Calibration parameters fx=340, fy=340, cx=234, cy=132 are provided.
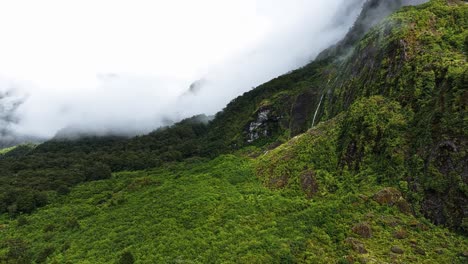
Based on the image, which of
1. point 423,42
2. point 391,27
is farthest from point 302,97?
point 423,42

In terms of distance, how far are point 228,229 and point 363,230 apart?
13.2 m

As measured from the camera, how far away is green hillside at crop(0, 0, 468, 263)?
2764cm

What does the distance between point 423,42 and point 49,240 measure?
2265 inches

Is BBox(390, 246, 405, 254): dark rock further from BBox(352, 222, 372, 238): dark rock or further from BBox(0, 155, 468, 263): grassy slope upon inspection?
BBox(352, 222, 372, 238): dark rock

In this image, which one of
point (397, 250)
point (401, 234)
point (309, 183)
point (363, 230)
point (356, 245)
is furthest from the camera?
point (309, 183)

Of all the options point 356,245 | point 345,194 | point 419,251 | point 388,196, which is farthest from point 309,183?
point 419,251

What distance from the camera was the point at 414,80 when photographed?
127ft

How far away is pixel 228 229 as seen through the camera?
34.8m

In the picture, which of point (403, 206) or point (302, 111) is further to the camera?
point (302, 111)

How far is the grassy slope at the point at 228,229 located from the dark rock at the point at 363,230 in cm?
42

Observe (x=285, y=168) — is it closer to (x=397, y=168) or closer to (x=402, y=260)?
(x=397, y=168)

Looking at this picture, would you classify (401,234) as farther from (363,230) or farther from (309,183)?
(309,183)

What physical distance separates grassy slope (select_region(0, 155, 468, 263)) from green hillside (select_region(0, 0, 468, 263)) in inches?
5.8

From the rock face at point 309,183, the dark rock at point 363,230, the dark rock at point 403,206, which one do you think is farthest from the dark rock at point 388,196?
the rock face at point 309,183
